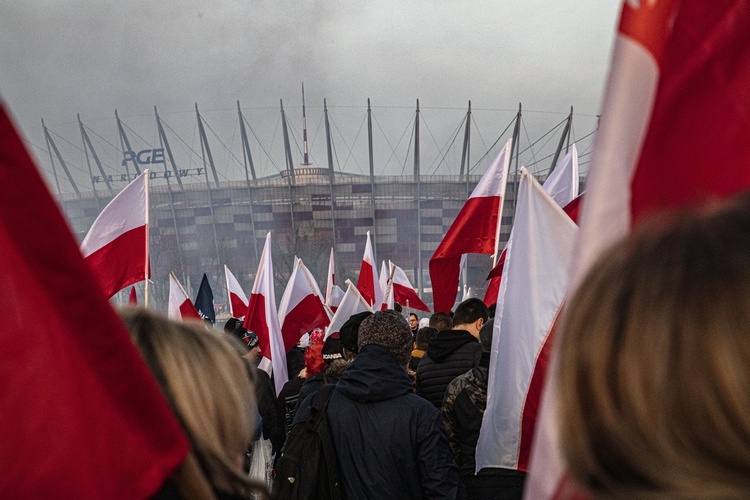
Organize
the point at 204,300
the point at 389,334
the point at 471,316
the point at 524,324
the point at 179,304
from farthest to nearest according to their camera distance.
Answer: the point at 204,300, the point at 179,304, the point at 471,316, the point at 389,334, the point at 524,324

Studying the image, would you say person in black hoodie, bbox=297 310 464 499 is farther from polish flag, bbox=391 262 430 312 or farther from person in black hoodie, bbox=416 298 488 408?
polish flag, bbox=391 262 430 312

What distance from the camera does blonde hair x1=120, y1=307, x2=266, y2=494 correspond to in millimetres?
1320

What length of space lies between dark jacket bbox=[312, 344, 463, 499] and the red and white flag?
0.21 metres

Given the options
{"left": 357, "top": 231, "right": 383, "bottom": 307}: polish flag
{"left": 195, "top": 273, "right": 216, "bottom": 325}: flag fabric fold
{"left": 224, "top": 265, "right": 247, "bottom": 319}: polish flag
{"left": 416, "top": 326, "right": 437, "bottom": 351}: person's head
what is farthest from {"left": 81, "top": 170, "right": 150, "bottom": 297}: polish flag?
{"left": 224, "top": 265, "right": 247, "bottom": 319}: polish flag

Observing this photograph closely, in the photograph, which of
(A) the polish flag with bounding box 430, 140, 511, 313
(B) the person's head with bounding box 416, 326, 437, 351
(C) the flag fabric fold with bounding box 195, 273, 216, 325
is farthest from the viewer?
(C) the flag fabric fold with bounding box 195, 273, 216, 325

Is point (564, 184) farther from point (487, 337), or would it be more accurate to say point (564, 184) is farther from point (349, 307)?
point (487, 337)

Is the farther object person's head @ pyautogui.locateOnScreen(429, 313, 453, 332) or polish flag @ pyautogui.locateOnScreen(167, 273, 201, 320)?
polish flag @ pyautogui.locateOnScreen(167, 273, 201, 320)

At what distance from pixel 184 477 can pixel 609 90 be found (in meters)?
1.05

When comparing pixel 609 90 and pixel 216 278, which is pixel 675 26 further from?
pixel 216 278

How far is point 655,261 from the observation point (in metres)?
0.70

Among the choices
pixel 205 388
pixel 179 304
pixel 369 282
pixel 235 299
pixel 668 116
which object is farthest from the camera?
pixel 235 299

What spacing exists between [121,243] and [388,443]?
11.0 ft

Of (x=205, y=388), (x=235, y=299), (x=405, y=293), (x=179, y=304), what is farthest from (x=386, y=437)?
(x=405, y=293)

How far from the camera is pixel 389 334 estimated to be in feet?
9.15
